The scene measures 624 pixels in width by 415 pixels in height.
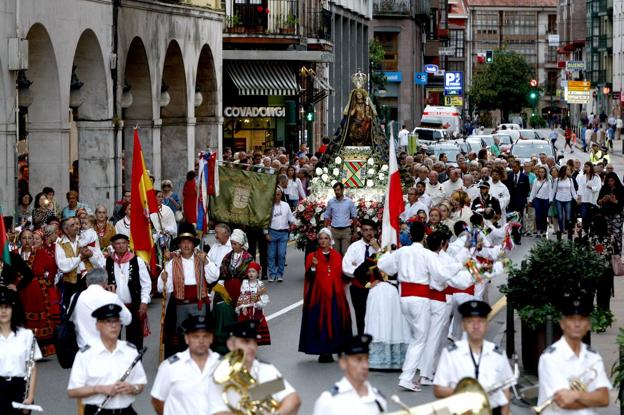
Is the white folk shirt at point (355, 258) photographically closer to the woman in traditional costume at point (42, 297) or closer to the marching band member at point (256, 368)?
the woman in traditional costume at point (42, 297)

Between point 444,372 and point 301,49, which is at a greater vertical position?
point 301,49

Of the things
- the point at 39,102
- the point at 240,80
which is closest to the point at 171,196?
the point at 39,102

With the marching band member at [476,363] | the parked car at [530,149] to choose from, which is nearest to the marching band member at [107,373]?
the marching band member at [476,363]

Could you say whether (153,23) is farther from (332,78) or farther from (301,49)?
Result: (332,78)

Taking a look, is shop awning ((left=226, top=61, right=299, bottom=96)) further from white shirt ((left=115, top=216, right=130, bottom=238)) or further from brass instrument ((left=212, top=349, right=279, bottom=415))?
brass instrument ((left=212, top=349, right=279, bottom=415))

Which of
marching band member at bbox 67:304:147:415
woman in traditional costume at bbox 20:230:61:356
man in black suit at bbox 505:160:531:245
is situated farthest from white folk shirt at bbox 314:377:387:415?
man in black suit at bbox 505:160:531:245

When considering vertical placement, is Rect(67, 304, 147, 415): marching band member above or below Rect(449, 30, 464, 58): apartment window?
below

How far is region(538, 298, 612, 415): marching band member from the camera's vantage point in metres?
10.7

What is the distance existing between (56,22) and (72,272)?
972cm

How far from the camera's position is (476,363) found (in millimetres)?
10891

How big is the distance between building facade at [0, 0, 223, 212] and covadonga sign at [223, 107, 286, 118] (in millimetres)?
10564

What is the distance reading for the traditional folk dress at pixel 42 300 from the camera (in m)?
19.6

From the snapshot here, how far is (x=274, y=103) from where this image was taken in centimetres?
5594

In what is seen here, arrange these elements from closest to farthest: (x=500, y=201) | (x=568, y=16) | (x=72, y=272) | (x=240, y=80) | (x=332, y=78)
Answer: (x=72, y=272), (x=500, y=201), (x=240, y=80), (x=332, y=78), (x=568, y=16)
